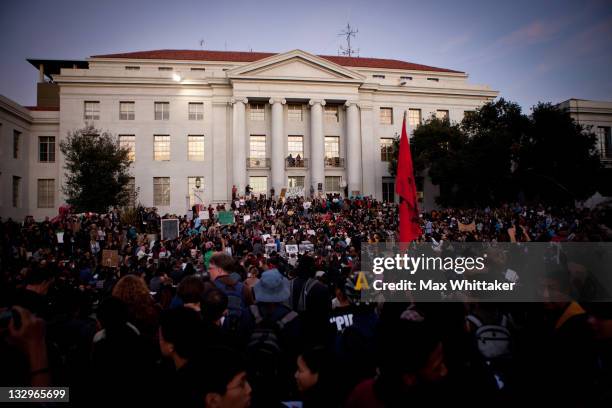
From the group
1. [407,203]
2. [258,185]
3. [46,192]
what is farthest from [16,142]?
[407,203]

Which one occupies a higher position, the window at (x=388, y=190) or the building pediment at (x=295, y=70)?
the building pediment at (x=295, y=70)

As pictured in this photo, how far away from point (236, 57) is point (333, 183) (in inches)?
742

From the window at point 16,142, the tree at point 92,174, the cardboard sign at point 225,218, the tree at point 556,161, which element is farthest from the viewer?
the window at point 16,142

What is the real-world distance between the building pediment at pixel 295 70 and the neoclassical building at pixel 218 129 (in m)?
0.10

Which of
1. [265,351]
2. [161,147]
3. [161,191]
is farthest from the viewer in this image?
[161,147]

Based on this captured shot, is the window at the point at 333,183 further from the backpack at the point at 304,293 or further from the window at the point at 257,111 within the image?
the backpack at the point at 304,293

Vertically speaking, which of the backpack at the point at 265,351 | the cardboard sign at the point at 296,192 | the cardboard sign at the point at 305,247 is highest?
the cardboard sign at the point at 296,192

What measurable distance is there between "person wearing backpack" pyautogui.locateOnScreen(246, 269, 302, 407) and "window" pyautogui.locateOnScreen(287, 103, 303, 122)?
37.3 m

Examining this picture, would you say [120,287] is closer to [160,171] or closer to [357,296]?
[357,296]

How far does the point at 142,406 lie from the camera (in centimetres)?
275

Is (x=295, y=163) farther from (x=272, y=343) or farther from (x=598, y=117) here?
(x=598, y=117)

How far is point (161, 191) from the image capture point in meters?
38.5

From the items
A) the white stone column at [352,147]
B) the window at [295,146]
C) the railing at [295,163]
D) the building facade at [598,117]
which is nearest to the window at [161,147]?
the railing at [295,163]

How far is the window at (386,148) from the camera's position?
41656mm
